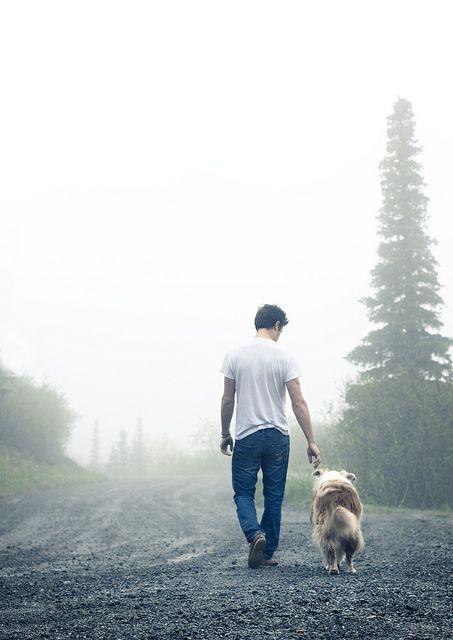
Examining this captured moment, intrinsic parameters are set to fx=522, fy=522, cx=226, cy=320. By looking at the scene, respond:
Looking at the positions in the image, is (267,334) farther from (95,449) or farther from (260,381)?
(95,449)

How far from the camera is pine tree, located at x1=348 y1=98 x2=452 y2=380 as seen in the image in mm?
20234

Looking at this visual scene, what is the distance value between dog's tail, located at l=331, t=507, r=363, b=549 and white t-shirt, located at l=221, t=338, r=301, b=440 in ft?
3.81

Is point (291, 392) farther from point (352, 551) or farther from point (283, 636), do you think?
point (283, 636)

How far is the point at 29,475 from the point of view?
77.0 ft

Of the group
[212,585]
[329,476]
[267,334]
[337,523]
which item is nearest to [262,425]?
[329,476]

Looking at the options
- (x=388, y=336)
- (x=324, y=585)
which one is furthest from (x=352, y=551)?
(x=388, y=336)

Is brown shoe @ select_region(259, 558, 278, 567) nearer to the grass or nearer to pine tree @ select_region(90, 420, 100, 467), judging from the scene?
the grass

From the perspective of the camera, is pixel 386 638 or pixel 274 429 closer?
pixel 386 638

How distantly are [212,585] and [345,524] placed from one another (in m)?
1.47

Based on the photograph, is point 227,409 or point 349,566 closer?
point 349,566

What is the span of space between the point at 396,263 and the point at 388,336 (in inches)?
128

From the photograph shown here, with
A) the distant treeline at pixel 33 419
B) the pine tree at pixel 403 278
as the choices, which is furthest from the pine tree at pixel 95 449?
the pine tree at pixel 403 278

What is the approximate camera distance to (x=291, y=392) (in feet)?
20.5

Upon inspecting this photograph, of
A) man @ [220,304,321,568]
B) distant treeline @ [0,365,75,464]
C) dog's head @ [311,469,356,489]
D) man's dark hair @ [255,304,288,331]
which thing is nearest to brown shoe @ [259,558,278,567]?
man @ [220,304,321,568]
